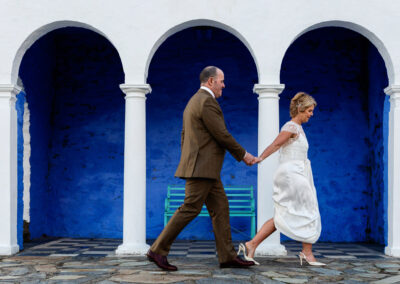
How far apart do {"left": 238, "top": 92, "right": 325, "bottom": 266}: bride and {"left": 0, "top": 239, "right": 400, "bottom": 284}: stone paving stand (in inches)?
13.4

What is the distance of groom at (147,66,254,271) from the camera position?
14.4ft

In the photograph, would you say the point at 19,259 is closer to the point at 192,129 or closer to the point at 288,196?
the point at 192,129

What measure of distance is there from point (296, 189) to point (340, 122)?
3.42 m

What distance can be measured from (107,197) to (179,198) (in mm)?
1163

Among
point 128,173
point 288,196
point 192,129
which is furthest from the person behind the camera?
point 128,173

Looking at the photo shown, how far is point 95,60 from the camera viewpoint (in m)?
8.16

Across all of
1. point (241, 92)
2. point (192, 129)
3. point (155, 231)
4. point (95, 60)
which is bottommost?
point (155, 231)

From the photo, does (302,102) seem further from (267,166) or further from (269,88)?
(267,166)

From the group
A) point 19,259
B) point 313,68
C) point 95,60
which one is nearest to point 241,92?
point 313,68

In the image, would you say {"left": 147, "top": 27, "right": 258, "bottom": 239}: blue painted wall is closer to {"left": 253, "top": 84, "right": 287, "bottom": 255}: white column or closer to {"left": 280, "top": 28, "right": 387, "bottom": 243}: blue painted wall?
{"left": 280, "top": 28, "right": 387, "bottom": 243}: blue painted wall

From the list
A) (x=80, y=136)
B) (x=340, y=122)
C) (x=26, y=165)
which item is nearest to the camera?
(x=26, y=165)

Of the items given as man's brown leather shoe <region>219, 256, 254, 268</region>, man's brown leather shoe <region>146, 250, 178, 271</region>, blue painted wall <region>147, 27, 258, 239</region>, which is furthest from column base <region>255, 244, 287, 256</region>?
blue painted wall <region>147, 27, 258, 239</region>

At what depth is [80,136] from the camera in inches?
316

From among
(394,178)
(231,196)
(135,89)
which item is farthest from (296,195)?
(231,196)
